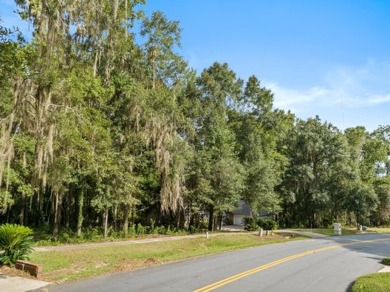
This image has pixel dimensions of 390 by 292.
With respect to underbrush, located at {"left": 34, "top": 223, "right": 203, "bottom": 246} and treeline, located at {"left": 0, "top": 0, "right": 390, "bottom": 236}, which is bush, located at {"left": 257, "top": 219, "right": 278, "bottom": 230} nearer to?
treeline, located at {"left": 0, "top": 0, "right": 390, "bottom": 236}

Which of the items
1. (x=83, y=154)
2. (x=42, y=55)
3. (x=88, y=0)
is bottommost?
(x=83, y=154)

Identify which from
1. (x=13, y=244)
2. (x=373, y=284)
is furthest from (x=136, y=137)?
(x=373, y=284)

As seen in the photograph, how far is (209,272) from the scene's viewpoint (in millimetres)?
11734

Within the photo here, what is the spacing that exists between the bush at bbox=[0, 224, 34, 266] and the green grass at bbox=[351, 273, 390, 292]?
9.65 meters

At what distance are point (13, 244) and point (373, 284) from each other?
1056 centimetres

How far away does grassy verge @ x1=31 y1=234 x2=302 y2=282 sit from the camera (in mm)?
11359

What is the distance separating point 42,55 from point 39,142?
314 centimetres

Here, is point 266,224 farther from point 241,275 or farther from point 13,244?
point 13,244

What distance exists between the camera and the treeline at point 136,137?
13.4 meters

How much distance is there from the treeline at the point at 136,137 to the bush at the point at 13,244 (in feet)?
7.96

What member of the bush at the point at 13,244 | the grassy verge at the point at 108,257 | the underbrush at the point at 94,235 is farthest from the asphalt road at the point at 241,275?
the underbrush at the point at 94,235

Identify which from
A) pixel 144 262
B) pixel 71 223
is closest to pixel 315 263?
pixel 144 262

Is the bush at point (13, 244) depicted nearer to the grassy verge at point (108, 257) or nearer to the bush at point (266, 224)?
the grassy verge at point (108, 257)

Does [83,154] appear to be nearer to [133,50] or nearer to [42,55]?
[42,55]
